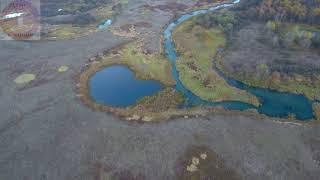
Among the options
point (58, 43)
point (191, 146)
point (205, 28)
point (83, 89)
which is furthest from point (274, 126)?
point (58, 43)

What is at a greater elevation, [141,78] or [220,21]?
[220,21]

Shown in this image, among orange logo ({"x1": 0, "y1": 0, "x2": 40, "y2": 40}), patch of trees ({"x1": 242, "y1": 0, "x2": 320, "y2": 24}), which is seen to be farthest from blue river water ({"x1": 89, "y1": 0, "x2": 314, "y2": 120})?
orange logo ({"x1": 0, "y1": 0, "x2": 40, "y2": 40})

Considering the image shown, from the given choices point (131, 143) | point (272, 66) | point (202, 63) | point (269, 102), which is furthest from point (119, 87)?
point (272, 66)

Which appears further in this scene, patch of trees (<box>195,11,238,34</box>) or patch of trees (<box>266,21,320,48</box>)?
patch of trees (<box>195,11,238,34</box>)

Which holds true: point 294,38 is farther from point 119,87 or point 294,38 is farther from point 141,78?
point 119,87

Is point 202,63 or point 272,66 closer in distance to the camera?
point 272,66

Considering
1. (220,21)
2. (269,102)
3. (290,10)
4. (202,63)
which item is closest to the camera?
(269,102)

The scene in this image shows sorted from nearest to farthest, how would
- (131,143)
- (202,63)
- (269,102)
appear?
(131,143) < (269,102) < (202,63)

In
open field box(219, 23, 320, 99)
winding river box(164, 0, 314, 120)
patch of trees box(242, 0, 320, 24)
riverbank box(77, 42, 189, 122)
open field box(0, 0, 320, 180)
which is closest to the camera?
open field box(0, 0, 320, 180)

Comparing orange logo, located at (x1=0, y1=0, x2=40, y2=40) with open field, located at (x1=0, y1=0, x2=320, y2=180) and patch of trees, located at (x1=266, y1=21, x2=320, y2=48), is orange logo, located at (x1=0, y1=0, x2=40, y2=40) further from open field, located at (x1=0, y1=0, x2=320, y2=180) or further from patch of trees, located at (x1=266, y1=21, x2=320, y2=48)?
patch of trees, located at (x1=266, y1=21, x2=320, y2=48)
